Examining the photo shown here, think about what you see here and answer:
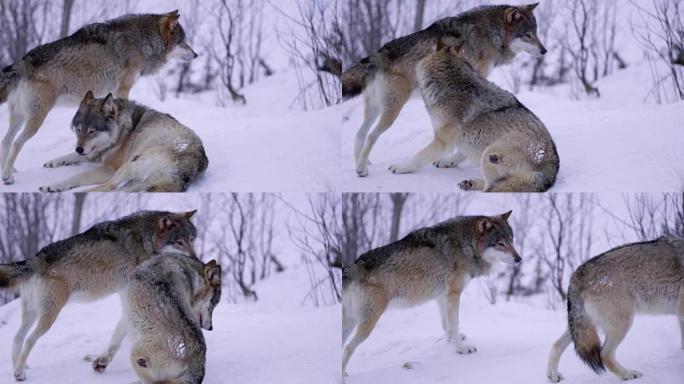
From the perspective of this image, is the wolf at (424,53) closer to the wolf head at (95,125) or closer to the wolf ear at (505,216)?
the wolf ear at (505,216)

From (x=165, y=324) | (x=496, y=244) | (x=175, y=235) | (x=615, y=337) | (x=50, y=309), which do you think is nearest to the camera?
(x=165, y=324)

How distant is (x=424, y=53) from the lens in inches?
239

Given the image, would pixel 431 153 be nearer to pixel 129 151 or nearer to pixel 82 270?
pixel 129 151

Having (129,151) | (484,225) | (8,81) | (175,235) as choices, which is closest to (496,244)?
(484,225)

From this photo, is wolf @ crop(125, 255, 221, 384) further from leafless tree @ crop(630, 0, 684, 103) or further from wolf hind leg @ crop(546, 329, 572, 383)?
leafless tree @ crop(630, 0, 684, 103)

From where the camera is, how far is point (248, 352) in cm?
604

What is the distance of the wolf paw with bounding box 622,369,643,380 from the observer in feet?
18.5

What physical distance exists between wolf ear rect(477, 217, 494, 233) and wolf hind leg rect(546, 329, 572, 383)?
Result: 79 cm

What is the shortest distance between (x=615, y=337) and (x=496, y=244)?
0.95 metres

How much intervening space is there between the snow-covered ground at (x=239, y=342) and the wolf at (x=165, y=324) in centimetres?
29

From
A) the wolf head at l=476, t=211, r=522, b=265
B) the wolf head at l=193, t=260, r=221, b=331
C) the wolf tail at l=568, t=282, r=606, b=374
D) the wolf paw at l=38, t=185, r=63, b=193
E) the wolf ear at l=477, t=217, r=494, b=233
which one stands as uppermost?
the wolf paw at l=38, t=185, r=63, b=193

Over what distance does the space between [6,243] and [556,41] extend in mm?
3689

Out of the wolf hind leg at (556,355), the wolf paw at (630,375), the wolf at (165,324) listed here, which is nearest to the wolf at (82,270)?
the wolf at (165,324)

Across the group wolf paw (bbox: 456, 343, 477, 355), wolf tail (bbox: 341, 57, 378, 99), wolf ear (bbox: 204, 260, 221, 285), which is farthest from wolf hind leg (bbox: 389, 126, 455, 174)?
wolf ear (bbox: 204, 260, 221, 285)
